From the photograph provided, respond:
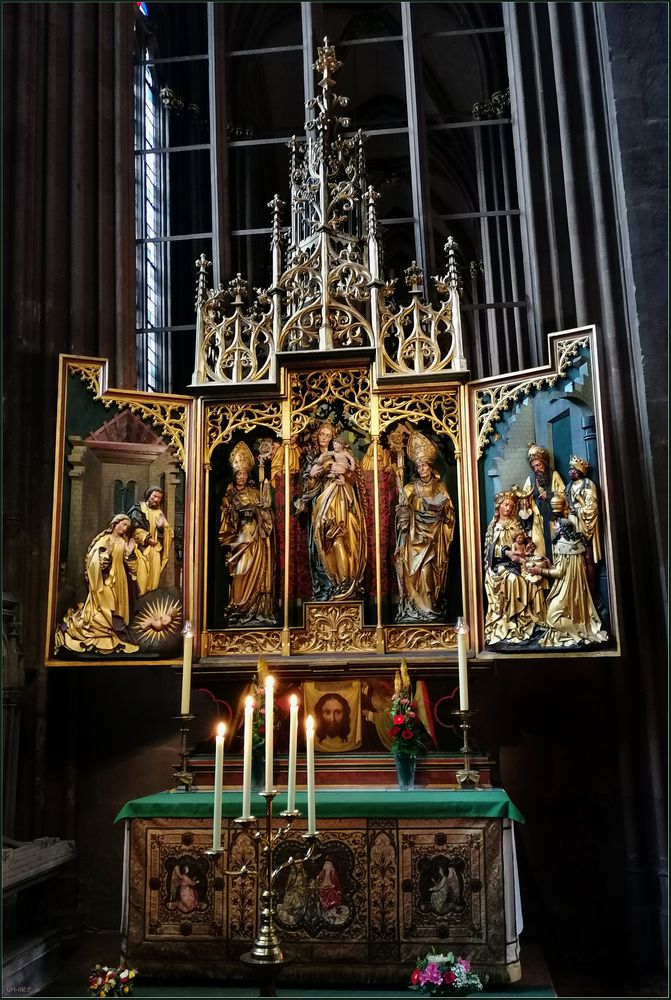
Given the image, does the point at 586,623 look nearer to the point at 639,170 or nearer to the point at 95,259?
the point at 639,170

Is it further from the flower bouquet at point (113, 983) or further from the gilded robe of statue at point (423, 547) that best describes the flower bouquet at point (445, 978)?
the gilded robe of statue at point (423, 547)

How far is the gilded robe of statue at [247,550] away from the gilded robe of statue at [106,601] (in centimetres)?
77

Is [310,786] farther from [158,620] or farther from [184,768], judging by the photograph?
[158,620]

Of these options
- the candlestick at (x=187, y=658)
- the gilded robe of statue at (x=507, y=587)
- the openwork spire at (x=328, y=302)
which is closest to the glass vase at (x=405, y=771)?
the gilded robe of statue at (x=507, y=587)

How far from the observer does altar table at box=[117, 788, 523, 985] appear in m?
5.47

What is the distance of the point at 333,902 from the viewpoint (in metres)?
5.55

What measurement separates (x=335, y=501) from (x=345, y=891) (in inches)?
115

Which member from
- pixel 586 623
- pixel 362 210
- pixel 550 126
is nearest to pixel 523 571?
pixel 586 623

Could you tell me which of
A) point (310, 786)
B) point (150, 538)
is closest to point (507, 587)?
point (150, 538)

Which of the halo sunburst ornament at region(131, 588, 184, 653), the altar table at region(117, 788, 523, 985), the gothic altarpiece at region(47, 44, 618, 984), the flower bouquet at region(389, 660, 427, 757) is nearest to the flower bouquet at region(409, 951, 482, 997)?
the altar table at region(117, 788, 523, 985)

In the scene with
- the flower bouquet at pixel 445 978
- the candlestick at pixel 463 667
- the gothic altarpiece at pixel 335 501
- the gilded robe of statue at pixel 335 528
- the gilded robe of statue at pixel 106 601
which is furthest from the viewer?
the gilded robe of statue at pixel 335 528

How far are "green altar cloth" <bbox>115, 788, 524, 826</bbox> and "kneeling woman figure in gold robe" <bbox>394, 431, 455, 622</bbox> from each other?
161 centimetres

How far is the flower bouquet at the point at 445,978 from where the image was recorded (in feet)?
16.9

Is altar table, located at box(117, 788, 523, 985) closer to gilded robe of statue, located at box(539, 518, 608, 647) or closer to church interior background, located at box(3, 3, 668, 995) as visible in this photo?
church interior background, located at box(3, 3, 668, 995)
